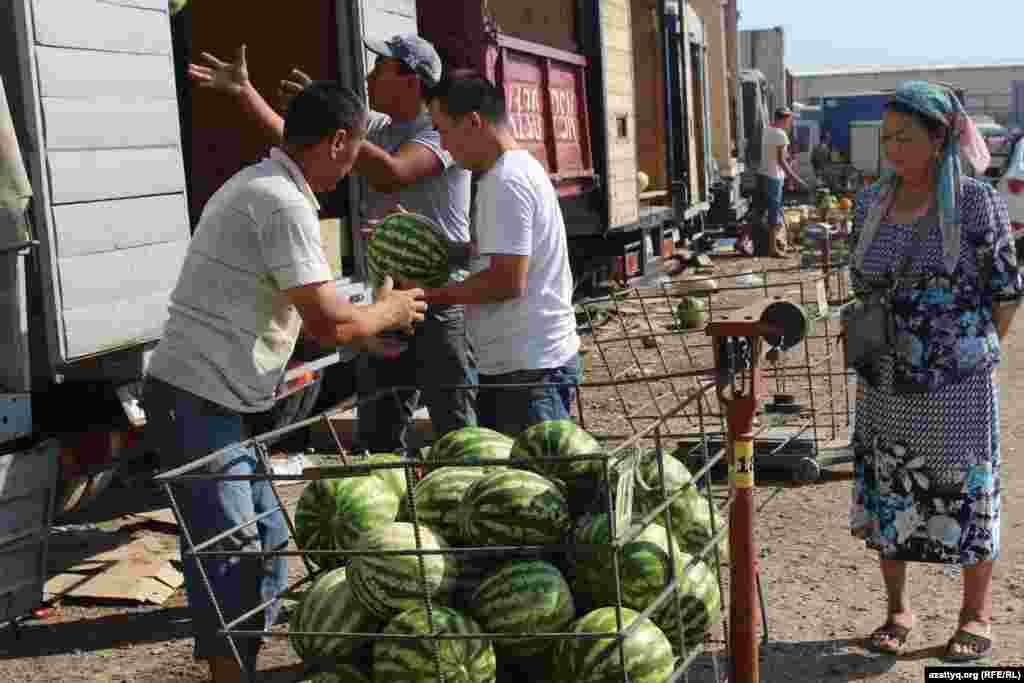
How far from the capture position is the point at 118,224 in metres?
5.09

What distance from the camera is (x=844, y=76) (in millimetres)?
69312

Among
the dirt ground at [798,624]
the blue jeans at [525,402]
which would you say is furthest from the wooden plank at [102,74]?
the dirt ground at [798,624]

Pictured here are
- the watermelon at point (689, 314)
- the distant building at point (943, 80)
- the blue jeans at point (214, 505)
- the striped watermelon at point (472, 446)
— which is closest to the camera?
the striped watermelon at point (472, 446)

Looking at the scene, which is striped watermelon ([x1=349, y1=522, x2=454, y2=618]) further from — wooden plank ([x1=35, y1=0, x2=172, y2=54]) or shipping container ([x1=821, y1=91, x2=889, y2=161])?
shipping container ([x1=821, y1=91, x2=889, y2=161])

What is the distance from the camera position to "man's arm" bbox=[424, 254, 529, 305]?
175 inches

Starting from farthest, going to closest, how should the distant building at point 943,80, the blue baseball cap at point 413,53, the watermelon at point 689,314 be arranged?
the distant building at point 943,80
the watermelon at point 689,314
the blue baseball cap at point 413,53

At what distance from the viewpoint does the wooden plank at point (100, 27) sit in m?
4.75

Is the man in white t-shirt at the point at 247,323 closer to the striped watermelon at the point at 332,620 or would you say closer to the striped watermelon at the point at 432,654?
the striped watermelon at the point at 332,620

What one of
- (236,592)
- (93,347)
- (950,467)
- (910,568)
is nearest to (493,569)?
(236,592)

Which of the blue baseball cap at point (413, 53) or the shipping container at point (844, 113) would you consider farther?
the shipping container at point (844, 113)

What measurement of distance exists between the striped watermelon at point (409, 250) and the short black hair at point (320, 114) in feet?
2.32

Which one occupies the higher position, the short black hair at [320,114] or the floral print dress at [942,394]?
the short black hair at [320,114]

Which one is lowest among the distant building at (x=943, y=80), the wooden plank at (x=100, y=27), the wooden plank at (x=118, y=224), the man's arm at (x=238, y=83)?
the wooden plank at (x=118, y=224)

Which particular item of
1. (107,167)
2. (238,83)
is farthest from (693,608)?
(107,167)
